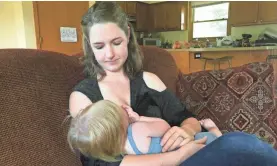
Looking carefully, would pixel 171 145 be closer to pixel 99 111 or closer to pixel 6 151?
pixel 99 111

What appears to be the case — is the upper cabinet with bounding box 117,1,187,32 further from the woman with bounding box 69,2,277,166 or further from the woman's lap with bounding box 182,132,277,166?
the woman's lap with bounding box 182,132,277,166

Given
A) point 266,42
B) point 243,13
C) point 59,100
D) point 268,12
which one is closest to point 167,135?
point 59,100

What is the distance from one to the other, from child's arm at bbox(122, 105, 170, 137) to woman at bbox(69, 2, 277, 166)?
0.03 meters

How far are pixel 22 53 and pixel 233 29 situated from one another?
18.7ft

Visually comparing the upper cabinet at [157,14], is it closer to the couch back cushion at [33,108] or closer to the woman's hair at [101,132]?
the couch back cushion at [33,108]

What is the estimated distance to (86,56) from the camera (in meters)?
1.01

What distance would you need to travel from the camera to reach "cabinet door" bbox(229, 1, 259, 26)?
523 centimetres

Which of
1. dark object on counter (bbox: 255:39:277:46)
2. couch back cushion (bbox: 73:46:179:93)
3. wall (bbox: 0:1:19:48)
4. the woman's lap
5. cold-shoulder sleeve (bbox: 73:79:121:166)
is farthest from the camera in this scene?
dark object on counter (bbox: 255:39:277:46)

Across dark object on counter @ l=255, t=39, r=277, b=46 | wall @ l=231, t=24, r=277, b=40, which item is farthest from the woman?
wall @ l=231, t=24, r=277, b=40

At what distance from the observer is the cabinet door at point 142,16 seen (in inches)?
264

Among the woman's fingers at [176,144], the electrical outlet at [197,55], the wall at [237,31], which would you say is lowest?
the woman's fingers at [176,144]

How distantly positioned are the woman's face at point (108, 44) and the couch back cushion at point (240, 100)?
1.75ft

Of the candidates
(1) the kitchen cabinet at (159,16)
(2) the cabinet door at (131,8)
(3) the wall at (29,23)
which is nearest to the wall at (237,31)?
(1) the kitchen cabinet at (159,16)

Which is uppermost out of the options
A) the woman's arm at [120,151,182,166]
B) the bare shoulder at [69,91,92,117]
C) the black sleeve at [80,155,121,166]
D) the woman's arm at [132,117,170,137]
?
the bare shoulder at [69,91,92,117]
